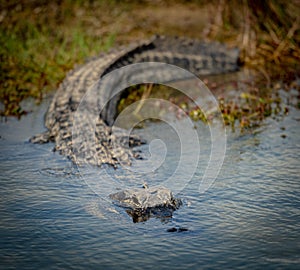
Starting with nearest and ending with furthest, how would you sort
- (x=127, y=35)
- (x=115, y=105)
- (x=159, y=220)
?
(x=159, y=220), (x=115, y=105), (x=127, y=35)

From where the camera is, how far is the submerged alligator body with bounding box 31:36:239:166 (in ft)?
15.3

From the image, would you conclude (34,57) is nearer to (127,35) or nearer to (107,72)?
(107,72)

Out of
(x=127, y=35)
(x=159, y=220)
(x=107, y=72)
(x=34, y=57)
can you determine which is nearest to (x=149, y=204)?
(x=159, y=220)

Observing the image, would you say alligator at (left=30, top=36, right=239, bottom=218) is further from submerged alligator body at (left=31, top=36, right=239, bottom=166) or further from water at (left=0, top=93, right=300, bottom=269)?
water at (left=0, top=93, right=300, bottom=269)

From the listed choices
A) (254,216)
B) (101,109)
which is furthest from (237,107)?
(254,216)

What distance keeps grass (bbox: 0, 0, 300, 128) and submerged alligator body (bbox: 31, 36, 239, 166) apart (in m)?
0.51

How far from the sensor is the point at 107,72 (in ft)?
21.0

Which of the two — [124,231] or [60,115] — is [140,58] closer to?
[60,115]

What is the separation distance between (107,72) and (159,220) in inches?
134

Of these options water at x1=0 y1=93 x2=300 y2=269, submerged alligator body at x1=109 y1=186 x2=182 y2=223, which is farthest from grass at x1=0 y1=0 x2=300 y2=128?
submerged alligator body at x1=109 y1=186 x2=182 y2=223

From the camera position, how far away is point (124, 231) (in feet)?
10.5

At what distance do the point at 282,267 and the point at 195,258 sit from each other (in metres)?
0.47

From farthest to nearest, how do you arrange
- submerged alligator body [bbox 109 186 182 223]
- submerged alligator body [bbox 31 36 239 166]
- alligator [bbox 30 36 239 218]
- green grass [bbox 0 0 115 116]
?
green grass [bbox 0 0 115 116] → submerged alligator body [bbox 31 36 239 166] → alligator [bbox 30 36 239 218] → submerged alligator body [bbox 109 186 182 223]

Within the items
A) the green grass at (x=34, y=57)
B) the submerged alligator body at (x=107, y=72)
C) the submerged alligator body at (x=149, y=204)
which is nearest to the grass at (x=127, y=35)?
the green grass at (x=34, y=57)
